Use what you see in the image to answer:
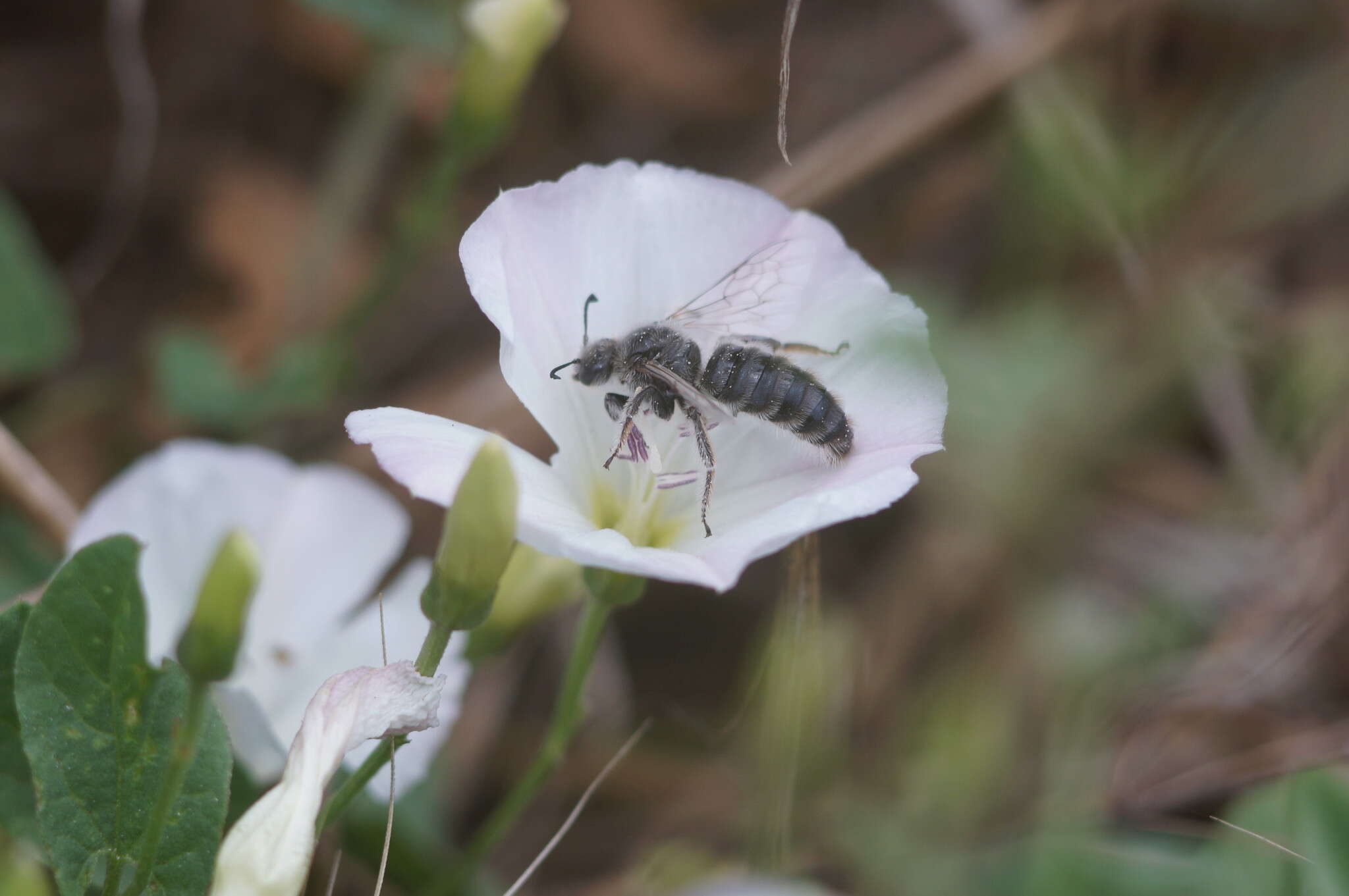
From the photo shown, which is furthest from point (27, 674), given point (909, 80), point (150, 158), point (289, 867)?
point (909, 80)

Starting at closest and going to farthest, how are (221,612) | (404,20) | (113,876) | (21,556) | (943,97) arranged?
1. (221,612)
2. (113,876)
3. (21,556)
4. (404,20)
5. (943,97)

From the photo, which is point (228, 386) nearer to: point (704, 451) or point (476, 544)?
point (704, 451)

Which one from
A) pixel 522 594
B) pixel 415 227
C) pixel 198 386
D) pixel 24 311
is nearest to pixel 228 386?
pixel 198 386

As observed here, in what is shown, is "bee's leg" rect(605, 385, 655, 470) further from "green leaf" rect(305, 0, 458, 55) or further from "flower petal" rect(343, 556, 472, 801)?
"green leaf" rect(305, 0, 458, 55)

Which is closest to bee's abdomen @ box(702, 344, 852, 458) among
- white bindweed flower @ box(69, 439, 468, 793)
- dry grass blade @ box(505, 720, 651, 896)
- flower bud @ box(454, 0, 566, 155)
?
dry grass blade @ box(505, 720, 651, 896)

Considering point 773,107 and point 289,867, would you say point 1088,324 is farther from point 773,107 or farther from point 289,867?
point 289,867

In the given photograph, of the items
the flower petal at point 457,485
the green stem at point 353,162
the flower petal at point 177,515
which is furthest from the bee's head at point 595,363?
the green stem at point 353,162
